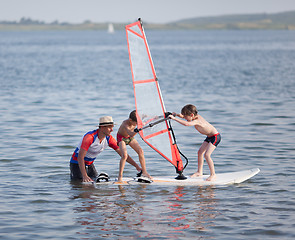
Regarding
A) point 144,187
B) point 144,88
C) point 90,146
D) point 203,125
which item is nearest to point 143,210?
point 144,187

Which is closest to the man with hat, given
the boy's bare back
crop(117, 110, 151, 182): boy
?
crop(117, 110, 151, 182): boy

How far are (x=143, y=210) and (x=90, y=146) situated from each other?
1888mm

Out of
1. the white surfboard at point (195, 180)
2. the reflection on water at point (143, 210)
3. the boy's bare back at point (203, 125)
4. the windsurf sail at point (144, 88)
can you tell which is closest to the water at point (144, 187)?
the reflection on water at point (143, 210)

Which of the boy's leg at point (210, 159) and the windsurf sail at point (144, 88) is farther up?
the windsurf sail at point (144, 88)

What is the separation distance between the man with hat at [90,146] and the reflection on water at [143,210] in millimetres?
364

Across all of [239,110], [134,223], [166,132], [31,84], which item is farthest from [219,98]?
[134,223]

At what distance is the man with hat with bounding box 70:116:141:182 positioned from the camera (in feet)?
34.2

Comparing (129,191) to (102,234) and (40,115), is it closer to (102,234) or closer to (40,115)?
(102,234)

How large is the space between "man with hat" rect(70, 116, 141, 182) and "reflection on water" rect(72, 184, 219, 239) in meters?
0.36

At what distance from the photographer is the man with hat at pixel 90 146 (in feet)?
34.2

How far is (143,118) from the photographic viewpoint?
10586 millimetres

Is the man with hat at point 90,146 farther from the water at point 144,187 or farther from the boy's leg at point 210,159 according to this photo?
the boy's leg at point 210,159

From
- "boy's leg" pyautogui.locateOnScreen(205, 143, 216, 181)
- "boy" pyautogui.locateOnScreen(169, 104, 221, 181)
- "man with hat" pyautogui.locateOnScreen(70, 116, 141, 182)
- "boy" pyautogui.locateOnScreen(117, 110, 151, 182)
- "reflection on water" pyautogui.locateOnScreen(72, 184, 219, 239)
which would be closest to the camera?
"reflection on water" pyautogui.locateOnScreen(72, 184, 219, 239)

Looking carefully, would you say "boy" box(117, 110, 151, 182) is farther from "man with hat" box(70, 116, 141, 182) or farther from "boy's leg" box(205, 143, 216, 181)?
"boy's leg" box(205, 143, 216, 181)
